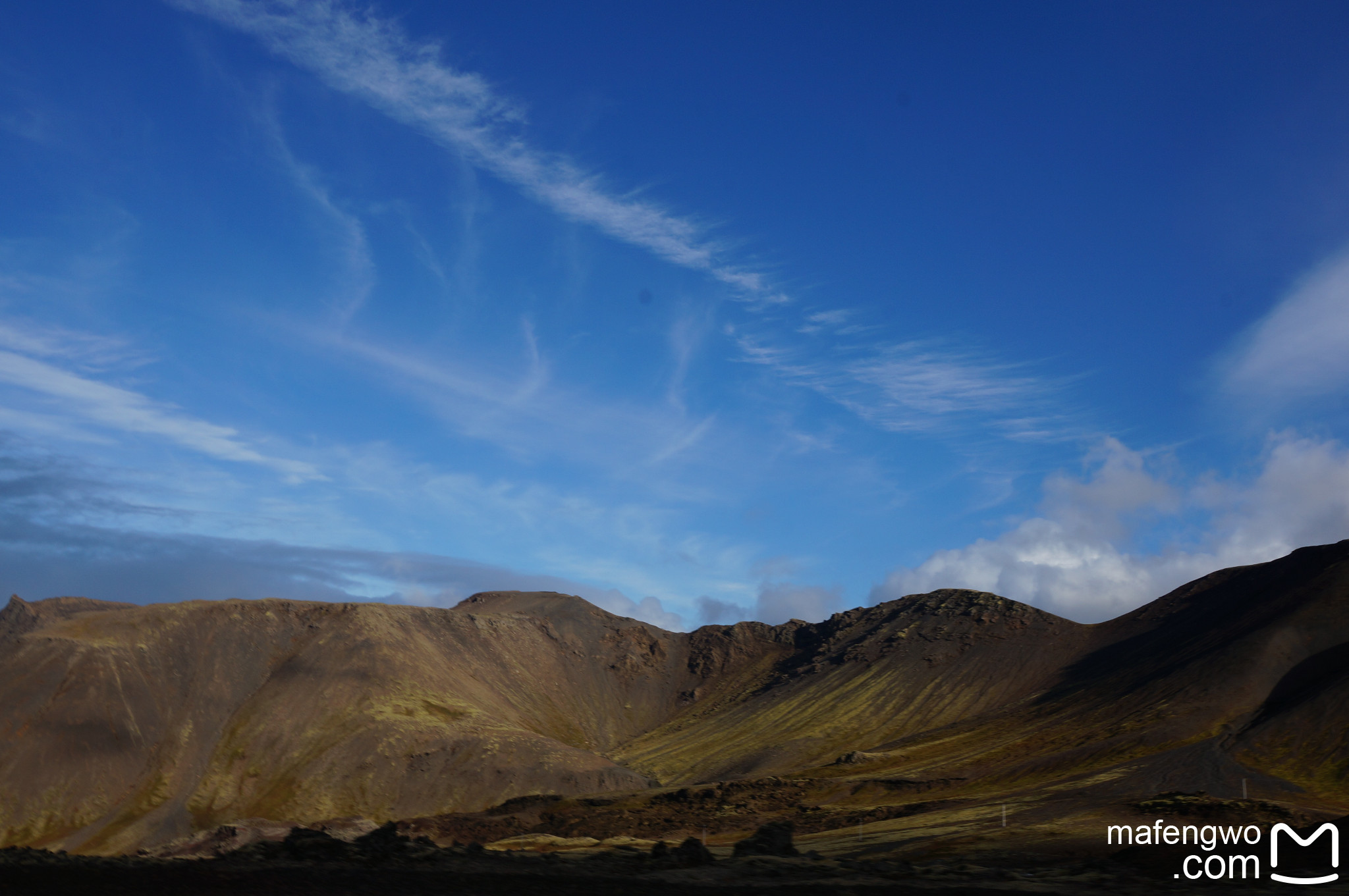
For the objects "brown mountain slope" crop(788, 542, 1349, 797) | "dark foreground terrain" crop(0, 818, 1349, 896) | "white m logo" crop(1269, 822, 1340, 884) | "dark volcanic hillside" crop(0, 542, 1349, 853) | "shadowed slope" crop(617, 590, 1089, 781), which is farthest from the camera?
"shadowed slope" crop(617, 590, 1089, 781)

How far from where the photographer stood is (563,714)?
173m

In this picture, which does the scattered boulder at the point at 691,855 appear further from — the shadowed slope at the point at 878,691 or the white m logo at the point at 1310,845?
the shadowed slope at the point at 878,691

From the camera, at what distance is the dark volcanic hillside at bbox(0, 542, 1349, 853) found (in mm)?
104500

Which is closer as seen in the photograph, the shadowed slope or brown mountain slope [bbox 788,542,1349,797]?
brown mountain slope [bbox 788,542,1349,797]

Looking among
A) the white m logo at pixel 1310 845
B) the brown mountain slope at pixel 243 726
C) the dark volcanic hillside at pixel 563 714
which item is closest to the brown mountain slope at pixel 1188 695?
the dark volcanic hillside at pixel 563 714

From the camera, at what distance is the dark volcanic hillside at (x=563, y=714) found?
10450cm

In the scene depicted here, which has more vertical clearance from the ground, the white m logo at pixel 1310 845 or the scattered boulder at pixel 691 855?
the white m logo at pixel 1310 845

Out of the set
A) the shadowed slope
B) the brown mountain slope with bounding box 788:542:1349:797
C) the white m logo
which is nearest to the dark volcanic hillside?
the brown mountain slope with bounding box 788:542:1349:797

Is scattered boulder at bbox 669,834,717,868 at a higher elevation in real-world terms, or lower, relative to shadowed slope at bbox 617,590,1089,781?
lower

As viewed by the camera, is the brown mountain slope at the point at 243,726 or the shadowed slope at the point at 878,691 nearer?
the brown mountain slope at the point at 243,726

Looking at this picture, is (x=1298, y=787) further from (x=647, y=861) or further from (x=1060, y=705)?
(x=647, y=861)

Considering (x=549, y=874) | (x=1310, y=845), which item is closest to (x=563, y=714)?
(x=549, y=874)

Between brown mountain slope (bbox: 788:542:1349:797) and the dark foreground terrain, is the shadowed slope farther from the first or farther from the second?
the dark foreground terrain

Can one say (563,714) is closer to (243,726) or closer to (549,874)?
(243,726)
